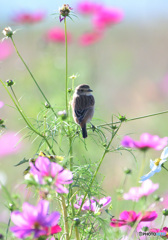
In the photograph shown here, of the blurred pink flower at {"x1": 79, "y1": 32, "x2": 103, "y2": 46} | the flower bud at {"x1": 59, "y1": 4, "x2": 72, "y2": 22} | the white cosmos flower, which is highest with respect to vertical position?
the blurred pink flower at {"x1": 79, "y1": 32, "x2": 103, "y2": 46}

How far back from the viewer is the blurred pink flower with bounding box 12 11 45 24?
13.5ft

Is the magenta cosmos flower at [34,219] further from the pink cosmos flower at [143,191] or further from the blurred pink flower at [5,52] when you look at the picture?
the blurred pink flower at [5,52]

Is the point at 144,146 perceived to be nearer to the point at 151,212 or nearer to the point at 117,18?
the point at 151,212

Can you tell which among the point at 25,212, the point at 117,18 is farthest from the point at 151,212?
the point at 117,18

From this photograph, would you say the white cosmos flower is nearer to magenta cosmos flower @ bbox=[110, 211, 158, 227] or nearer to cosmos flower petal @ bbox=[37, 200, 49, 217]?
magenta cosmos flower @ bbox=[110, 211, 158, 227]

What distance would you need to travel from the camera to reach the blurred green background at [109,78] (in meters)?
3.28

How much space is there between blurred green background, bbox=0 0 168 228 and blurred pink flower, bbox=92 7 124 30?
0.37 metres

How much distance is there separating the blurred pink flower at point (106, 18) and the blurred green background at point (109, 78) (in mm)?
368

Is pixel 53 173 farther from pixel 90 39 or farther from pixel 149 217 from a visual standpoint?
pixel 90 39

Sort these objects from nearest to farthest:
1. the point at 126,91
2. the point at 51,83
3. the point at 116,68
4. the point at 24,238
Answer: the point at 24,238 → the point at 51,83 → the point at 126,91 → the point at 116,68

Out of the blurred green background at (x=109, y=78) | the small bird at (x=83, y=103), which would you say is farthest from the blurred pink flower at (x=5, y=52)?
the small bird at (x=83, y=103)

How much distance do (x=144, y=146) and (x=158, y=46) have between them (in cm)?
817

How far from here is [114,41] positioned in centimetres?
909

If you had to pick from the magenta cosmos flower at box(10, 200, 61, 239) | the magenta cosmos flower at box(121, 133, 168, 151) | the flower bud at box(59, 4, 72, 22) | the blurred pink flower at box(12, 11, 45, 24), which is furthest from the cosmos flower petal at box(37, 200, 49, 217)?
the blurred pink flower at box(12, 11, 45, 24)
